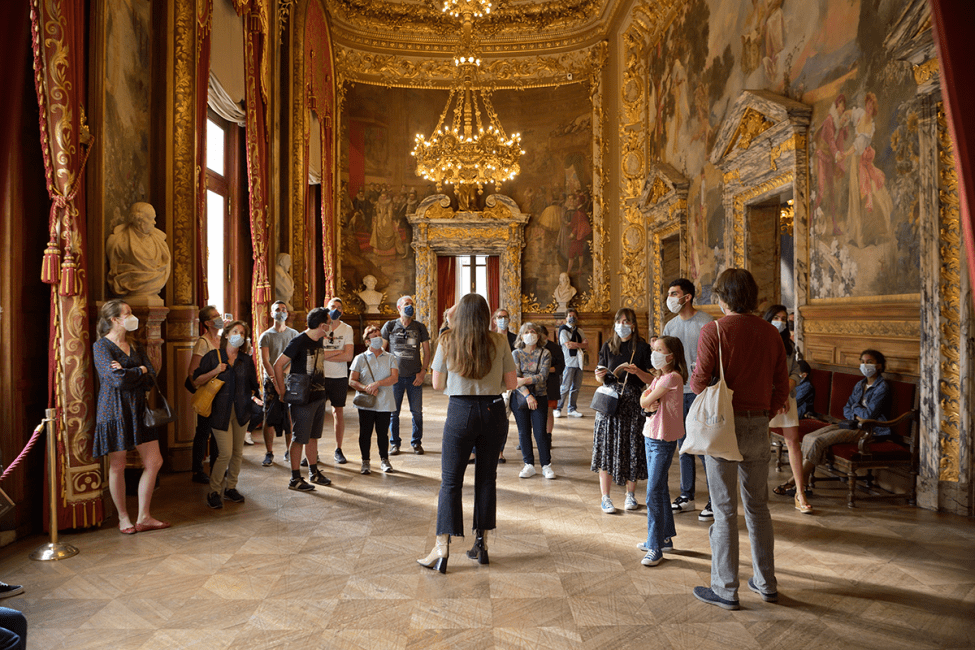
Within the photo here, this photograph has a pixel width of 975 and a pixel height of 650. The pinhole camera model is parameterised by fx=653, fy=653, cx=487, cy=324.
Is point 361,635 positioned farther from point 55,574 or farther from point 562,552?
point 55,574

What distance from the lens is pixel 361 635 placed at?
10.5 ft

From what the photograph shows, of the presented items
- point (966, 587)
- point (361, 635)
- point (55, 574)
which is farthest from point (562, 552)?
point (55, 574)

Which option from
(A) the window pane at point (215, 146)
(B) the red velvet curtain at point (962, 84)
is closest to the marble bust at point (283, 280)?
(A) the window pane at point (215, 146)

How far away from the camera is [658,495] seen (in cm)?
420

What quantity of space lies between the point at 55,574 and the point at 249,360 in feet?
7.33

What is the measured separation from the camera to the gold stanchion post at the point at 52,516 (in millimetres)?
4238

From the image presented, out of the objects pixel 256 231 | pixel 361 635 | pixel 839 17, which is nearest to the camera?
pixel 361 635

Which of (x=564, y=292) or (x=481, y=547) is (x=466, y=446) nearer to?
(x=481, y=547)

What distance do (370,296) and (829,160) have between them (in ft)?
40.6

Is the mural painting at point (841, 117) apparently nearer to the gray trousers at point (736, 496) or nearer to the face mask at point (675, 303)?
the face mask at point (675, 303)

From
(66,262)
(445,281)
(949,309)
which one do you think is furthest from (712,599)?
(445,281)

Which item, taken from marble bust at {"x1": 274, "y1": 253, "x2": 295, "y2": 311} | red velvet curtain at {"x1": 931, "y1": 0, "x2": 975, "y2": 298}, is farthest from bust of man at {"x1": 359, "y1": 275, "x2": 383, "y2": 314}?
red velvet curtain at {"x1": 931, "y1": 0, "x2": 975, "y2": 298}

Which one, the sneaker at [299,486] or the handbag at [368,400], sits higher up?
the handbag at [368,400]

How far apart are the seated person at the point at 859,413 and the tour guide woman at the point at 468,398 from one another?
3.18m
